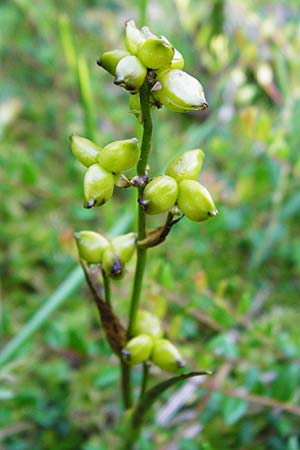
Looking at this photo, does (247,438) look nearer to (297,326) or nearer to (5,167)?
(297,326)

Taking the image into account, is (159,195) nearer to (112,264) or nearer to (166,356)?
(112,264)

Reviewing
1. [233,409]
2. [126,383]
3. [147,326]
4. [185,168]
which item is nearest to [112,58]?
[185,168]

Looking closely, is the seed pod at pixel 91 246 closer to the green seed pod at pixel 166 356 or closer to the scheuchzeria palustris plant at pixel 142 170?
the scheuchzeria palustris plant at pixel 142 170

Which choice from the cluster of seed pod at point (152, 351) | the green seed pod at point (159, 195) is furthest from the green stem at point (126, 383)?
the green seed pod at point (159, 195)

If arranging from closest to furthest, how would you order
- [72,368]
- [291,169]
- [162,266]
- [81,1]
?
[162,266] → [72,368] → [291,169] → [81,1]

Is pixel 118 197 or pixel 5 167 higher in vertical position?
pixel 5 167

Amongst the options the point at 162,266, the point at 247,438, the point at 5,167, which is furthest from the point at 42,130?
the point at 247,438
